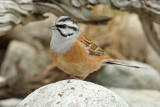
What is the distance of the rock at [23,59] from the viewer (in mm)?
8654

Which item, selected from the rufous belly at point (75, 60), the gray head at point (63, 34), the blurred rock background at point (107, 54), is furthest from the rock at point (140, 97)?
the gray head at point (63, 34)

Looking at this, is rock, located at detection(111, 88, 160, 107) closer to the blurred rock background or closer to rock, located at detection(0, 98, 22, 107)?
the blurred rock background

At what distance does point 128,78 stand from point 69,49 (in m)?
3.84

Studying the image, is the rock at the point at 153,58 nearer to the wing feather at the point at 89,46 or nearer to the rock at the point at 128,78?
the rock at the point at 128,78

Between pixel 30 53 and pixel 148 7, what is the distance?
15.2 feet

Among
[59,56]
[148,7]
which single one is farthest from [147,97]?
[59,56]

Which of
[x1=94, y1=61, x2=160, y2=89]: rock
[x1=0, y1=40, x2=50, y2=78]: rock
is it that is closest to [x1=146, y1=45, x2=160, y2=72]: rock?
[x1=94, y1=61, x2=160, y2=89]: rock

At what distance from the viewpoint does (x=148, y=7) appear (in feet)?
17.2

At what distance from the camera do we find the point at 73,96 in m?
3.63

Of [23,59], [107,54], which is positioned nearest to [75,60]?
[107,54]

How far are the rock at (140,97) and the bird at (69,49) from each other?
2.14 metres

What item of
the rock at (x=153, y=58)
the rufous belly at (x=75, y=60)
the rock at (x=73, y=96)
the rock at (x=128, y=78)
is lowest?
the rock at (x=153, y=58)

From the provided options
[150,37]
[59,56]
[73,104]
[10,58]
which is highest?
[59,56]

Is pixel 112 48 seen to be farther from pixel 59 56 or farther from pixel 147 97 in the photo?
pixel 59 56
